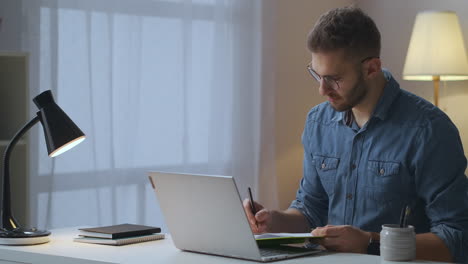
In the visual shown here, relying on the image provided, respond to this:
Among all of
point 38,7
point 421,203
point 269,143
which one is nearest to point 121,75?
point 38,7

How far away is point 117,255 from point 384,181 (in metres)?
0.86

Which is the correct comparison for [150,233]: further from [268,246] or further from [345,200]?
[345,200]

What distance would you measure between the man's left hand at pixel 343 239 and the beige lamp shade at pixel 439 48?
6.60 ft

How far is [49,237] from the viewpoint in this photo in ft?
7.53

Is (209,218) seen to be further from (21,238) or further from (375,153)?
(375,153)

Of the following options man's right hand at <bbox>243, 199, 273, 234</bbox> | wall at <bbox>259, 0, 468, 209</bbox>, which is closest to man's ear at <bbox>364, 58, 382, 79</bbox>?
man's right hand at <bbox>243, 199, 273, 234</bbox>

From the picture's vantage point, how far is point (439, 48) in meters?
3.93

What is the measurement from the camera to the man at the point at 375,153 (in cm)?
227

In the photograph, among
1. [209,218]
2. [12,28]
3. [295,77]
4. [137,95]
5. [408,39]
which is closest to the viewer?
[209,218]

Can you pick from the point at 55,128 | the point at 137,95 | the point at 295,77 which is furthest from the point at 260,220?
the point at 295,77

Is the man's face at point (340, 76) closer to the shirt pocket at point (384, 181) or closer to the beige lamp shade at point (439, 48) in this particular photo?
the shirt pocket at point (384, 181)

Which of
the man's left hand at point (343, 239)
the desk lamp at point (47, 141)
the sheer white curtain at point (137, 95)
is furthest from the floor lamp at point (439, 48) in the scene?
the desk lamp at point (47, 141)

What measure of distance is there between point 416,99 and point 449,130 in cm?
17

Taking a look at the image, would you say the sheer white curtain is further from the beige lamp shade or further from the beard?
the beard
